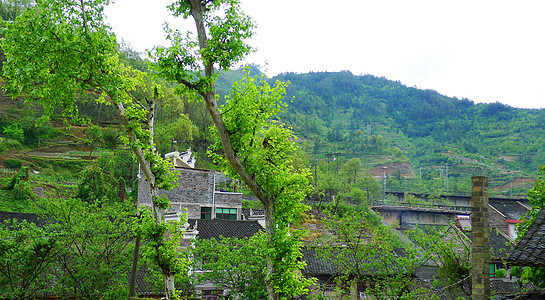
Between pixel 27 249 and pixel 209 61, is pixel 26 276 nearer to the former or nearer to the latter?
pixel 27 249

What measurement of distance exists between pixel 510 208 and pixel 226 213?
96.1 ft

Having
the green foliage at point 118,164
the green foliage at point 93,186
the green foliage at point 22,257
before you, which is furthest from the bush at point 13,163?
the green foliage at point 22,257

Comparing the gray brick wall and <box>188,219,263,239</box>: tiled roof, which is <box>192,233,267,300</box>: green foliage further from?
the gray brick wall

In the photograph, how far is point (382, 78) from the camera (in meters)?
141

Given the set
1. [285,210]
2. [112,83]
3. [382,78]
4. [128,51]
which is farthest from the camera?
[382,78]

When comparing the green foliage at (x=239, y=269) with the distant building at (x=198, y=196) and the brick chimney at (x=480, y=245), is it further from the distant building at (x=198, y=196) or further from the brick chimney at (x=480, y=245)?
the distant building at (x=198, y=196)

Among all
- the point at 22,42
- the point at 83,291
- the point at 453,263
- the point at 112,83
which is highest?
the point at 22,42

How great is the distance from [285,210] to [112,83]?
4556mm

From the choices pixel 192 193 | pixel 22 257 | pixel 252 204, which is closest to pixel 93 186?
pixel 192 193

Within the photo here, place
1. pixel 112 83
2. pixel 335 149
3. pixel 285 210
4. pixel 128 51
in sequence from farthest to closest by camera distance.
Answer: pixel 335 149 < pixel 128 51 < pixel 285 210 < pixel 112 83

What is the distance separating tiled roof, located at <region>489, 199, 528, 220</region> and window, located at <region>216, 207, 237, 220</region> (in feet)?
83.9

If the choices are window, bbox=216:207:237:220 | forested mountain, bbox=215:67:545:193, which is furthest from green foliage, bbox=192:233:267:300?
forested mountain, bbox=215:67:545:193

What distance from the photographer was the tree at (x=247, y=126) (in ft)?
27.6

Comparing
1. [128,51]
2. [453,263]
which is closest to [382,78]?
[128,51]
